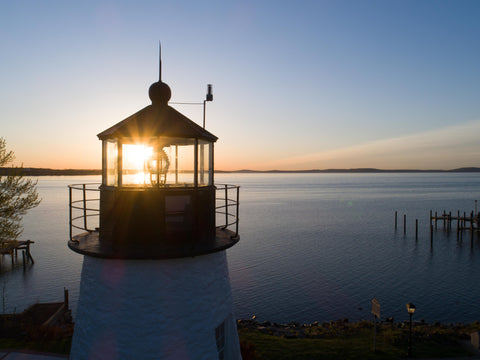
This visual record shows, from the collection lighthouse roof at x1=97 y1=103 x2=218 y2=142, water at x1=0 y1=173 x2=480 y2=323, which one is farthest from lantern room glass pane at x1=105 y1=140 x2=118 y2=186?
water at x1=0 y1=173 x2=480 y2=323

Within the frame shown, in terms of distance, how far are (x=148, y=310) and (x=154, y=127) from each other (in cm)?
317

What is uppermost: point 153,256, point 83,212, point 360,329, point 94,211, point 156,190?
point 156,190

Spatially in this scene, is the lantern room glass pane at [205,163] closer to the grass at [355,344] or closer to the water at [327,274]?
the grass at [355,344]

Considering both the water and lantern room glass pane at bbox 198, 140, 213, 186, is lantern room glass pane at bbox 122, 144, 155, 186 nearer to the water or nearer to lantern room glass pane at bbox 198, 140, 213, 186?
lantern room glass pane at bbox 198, 140, 213, 186

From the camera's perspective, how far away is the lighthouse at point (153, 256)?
18.1ft

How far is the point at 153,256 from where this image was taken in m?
5.40

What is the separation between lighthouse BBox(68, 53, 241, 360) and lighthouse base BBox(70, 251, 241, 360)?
0.02 m

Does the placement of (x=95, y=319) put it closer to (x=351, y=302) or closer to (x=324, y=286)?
(x=351, y=302)

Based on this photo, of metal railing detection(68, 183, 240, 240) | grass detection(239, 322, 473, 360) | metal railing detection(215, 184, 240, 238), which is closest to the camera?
metal railing detection(68, 183, 240, 240)

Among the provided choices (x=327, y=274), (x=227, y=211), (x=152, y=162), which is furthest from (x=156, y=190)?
(x=327, y=274)

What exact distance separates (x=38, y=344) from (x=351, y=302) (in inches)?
705

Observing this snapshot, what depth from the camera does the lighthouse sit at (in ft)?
18.1

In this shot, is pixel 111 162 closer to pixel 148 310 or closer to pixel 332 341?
pixel 148 310

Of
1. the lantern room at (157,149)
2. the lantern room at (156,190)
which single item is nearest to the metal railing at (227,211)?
the lantern room at (156,190)
